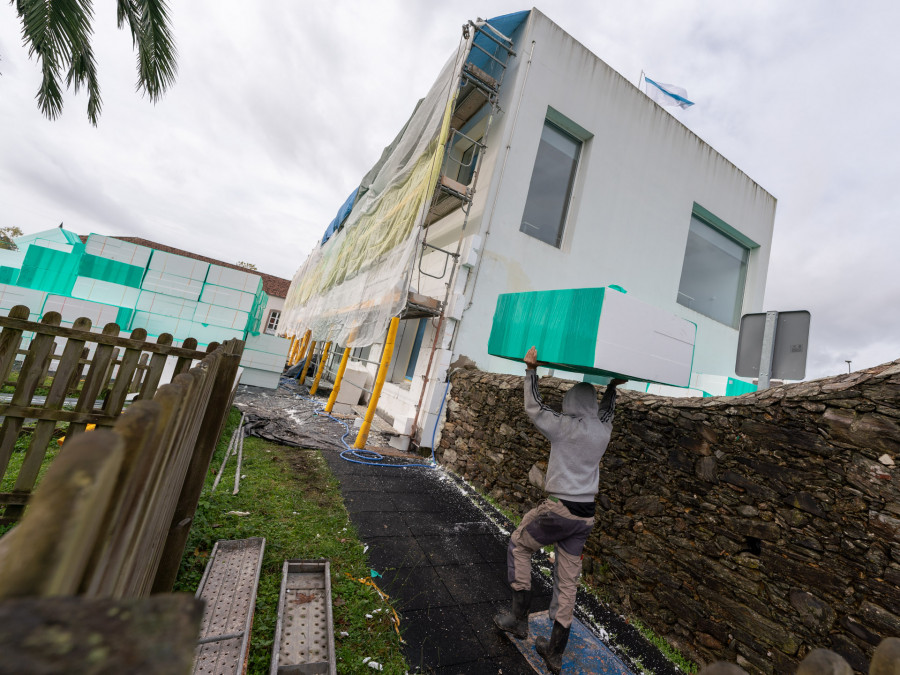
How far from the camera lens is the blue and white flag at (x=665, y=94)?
9.03 metres

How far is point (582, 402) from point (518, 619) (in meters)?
1.54

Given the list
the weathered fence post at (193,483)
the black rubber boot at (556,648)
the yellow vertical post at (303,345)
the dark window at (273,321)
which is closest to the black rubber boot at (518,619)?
the black rubber boot at (556,648)

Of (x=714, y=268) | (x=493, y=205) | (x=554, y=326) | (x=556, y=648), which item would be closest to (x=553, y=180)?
(x=493, y=205)

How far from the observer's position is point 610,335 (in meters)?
2.38

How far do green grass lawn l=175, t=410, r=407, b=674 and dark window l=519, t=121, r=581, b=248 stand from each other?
595 centimetres

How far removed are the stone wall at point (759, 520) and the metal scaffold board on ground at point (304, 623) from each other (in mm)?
2346

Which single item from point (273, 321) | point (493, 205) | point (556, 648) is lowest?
point (556, 648)

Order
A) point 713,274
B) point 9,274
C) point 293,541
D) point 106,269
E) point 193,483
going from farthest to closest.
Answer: point 9,274
point 713,274
point 106,269
point 293,541
point 193,483

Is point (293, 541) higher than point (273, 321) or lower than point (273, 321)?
lower

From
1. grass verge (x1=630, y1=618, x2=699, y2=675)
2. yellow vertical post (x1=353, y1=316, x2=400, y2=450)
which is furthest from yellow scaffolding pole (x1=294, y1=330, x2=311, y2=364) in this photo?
grass verge (x1=630, y1=618, x2=699, y2=675)

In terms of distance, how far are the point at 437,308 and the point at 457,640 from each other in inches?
196

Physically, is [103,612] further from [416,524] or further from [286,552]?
[416,524]

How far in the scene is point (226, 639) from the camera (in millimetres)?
2072

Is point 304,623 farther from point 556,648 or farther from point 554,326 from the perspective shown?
point 554,326
